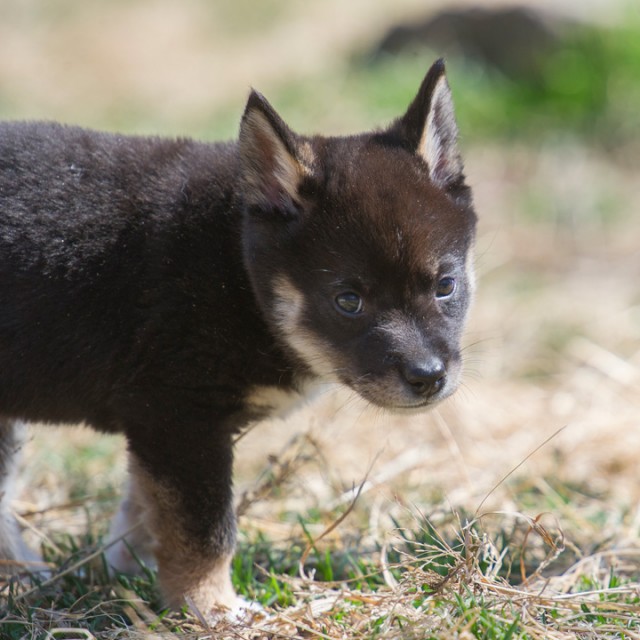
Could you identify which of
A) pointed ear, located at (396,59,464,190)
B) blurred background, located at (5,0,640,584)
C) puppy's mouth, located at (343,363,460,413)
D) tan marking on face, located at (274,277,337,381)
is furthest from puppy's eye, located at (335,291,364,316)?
blurred background, located at (5,0,640,584)

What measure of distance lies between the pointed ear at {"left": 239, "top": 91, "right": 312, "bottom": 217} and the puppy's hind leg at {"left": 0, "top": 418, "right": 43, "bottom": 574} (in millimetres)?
1639

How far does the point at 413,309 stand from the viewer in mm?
4297

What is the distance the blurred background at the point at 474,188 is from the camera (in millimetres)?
5984

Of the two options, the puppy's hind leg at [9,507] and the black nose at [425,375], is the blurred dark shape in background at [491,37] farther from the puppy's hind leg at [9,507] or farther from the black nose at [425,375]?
the puppy's hind leg at [9,507]

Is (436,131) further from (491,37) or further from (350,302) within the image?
(491,37)

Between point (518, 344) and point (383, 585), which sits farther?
point (518, 344)

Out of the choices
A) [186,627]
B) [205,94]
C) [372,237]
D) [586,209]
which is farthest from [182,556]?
[205,94]

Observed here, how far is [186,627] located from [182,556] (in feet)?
0.98

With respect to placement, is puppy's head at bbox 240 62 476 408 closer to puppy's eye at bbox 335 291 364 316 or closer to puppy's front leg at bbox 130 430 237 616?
puppy's eye at bbox 335 291 364 316

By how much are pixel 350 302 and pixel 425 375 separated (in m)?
0.47

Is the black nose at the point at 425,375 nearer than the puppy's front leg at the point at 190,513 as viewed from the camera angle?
Yes

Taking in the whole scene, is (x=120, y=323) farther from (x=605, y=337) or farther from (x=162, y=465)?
(x=605, y=337)

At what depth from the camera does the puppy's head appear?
167 inches

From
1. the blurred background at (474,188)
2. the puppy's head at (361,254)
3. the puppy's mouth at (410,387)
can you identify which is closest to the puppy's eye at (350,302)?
the puppy's head at (361,254)
